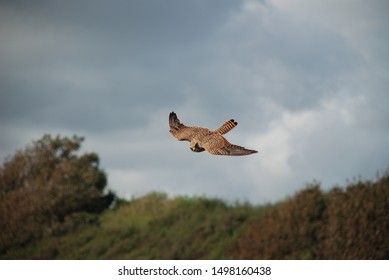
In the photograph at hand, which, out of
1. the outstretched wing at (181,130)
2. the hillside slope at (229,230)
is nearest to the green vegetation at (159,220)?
the hillside slope at (229,230)

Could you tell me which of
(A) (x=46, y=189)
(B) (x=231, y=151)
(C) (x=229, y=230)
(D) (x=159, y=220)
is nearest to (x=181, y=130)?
(B) (x=231, y=151)

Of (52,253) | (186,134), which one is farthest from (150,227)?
(186,134)

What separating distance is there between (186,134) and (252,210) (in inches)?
743

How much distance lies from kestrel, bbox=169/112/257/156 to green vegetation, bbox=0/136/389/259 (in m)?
15.1

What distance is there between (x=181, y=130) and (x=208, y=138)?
30 centimetres

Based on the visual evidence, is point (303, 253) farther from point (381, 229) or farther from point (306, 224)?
point (381, 229)

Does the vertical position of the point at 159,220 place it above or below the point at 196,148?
above

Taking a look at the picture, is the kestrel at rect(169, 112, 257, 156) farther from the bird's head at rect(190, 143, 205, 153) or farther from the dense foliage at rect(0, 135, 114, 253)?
the dense foliage at rect(0, 135, 114, 253)

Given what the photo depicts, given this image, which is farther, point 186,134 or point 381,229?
point 381,229

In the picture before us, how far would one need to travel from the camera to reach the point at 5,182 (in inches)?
1113

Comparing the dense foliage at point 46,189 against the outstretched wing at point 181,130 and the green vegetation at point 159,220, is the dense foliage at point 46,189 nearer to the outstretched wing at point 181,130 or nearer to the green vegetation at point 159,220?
the green vegetation at point 159,220

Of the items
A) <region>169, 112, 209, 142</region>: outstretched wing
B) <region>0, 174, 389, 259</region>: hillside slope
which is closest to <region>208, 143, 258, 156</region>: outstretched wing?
<region>169, 112, 209, 142</region>: outstretched wing

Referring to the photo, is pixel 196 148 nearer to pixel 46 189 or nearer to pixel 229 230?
pixel 229 230

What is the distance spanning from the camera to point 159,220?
25.2m
